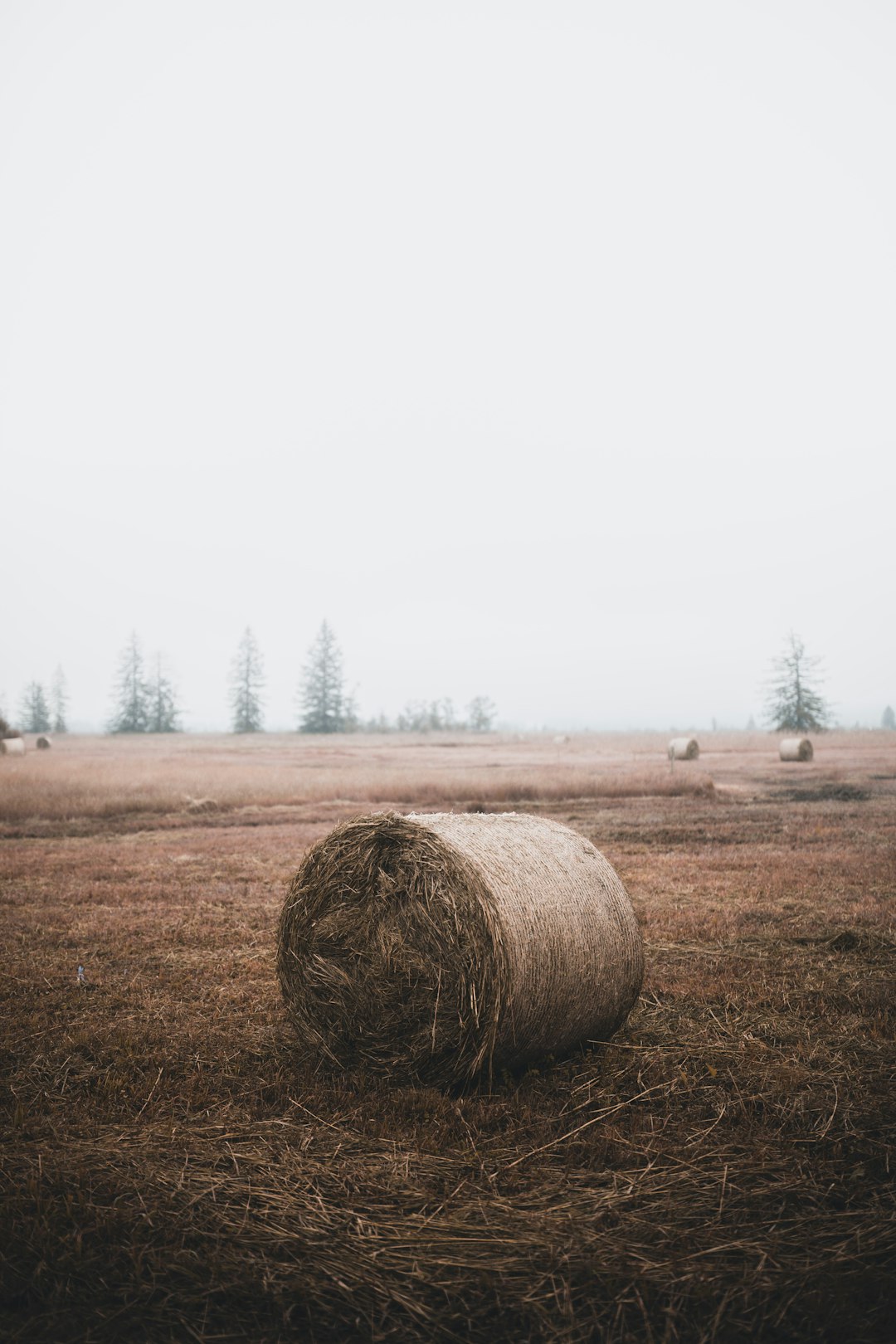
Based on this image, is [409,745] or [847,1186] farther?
[409,745]

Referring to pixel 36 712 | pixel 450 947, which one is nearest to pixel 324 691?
pixel 36 712

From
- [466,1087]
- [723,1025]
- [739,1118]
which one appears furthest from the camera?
[723,1025]

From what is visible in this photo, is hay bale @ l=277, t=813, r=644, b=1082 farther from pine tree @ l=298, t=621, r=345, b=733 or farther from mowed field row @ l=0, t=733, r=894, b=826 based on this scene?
pine tree @ l=298, t=621, r=345, b=733

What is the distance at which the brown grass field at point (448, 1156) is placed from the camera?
3.39 meters

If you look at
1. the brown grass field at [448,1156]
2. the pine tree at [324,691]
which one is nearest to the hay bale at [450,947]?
the brown grass field at [448,1156]

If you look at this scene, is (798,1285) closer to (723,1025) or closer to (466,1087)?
(466,1087)

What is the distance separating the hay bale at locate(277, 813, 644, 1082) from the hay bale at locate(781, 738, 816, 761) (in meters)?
29.5

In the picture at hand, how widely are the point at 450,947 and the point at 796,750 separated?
30892 millimetres

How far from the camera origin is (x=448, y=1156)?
4594 millimetres

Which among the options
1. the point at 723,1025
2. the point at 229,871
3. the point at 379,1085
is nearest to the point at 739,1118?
the point at 723,1025

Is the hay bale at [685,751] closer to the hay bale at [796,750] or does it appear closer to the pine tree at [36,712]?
the hay bale at [796,750]

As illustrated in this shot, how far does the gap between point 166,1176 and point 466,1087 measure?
1.86 metres

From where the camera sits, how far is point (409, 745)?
5406 centimetres

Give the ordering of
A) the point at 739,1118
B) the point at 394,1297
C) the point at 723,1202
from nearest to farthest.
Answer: the point at 394,1297 → the point at 723,1202 → the point at 739,1118
